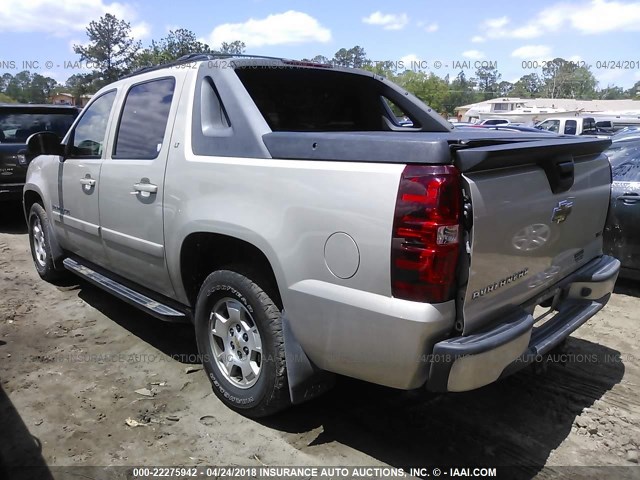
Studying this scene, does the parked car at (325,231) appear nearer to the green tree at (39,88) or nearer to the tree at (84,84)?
the green tree at (39,88)

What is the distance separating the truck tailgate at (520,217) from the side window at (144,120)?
2.13 m

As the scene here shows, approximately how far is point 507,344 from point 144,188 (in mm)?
2414

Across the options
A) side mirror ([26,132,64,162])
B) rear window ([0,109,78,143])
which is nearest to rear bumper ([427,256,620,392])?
side mirror ([26,132,64,162])

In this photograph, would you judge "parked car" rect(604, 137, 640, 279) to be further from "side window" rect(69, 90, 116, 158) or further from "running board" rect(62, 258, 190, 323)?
"side window" rect(69, 90, 116, 158)

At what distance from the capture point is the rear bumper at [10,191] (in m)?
8.09

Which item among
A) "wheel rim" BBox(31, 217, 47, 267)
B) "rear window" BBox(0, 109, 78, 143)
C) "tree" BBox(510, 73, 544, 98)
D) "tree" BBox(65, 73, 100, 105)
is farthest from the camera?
"tree" BBox(510, 73, 544, 98)

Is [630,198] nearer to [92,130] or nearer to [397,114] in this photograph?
[397,114]

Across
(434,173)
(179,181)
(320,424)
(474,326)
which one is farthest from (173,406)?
(434,173)

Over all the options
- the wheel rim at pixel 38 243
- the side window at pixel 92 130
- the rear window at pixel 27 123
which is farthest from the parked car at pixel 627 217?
the rear window at pixel 27 123

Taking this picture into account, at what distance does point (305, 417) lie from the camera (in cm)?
311

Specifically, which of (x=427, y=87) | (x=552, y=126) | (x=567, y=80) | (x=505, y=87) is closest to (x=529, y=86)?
(x=505, y=87)

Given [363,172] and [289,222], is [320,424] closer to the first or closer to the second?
[289,222]

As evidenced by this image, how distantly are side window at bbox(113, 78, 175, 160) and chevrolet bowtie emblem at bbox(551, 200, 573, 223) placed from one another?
2.40 meters

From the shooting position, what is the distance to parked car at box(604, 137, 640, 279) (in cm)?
491
